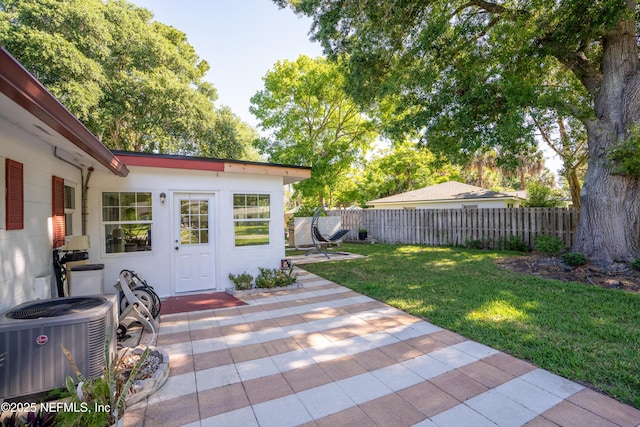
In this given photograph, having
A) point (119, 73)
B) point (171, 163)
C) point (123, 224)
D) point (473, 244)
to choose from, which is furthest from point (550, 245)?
point (119, 73)

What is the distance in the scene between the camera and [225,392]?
2.46 metres

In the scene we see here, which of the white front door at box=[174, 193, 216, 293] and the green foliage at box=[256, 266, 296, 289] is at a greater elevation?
the white front door at box=[174, 193, 216, 293]

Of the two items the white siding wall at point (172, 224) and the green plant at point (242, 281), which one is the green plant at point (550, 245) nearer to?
the white siding wall at point (172, 224)

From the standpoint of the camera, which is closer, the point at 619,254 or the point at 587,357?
the point at 587,357

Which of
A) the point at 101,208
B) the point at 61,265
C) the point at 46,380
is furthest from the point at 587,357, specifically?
the point at 101,208

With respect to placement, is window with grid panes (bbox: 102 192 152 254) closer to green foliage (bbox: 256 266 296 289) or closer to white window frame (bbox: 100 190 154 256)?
white window frame (bbox: 100 190 154 256)

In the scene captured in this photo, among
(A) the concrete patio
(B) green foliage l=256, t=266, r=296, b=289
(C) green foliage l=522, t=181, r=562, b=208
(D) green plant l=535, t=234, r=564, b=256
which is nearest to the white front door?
(B) green foliage l=256, t=266, r=296, b=289

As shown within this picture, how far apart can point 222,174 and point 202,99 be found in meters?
9.49

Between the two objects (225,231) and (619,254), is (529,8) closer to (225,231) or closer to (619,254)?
(619,254)

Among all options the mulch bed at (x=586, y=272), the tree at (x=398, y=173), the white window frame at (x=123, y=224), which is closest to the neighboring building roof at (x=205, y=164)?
the white window frame at (x=123, y=224)

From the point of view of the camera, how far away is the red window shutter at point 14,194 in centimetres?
259

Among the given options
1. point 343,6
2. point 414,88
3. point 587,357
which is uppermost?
point 343,6

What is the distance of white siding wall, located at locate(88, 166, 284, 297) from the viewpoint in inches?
199

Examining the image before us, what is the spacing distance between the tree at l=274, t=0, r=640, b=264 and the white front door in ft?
17.1
